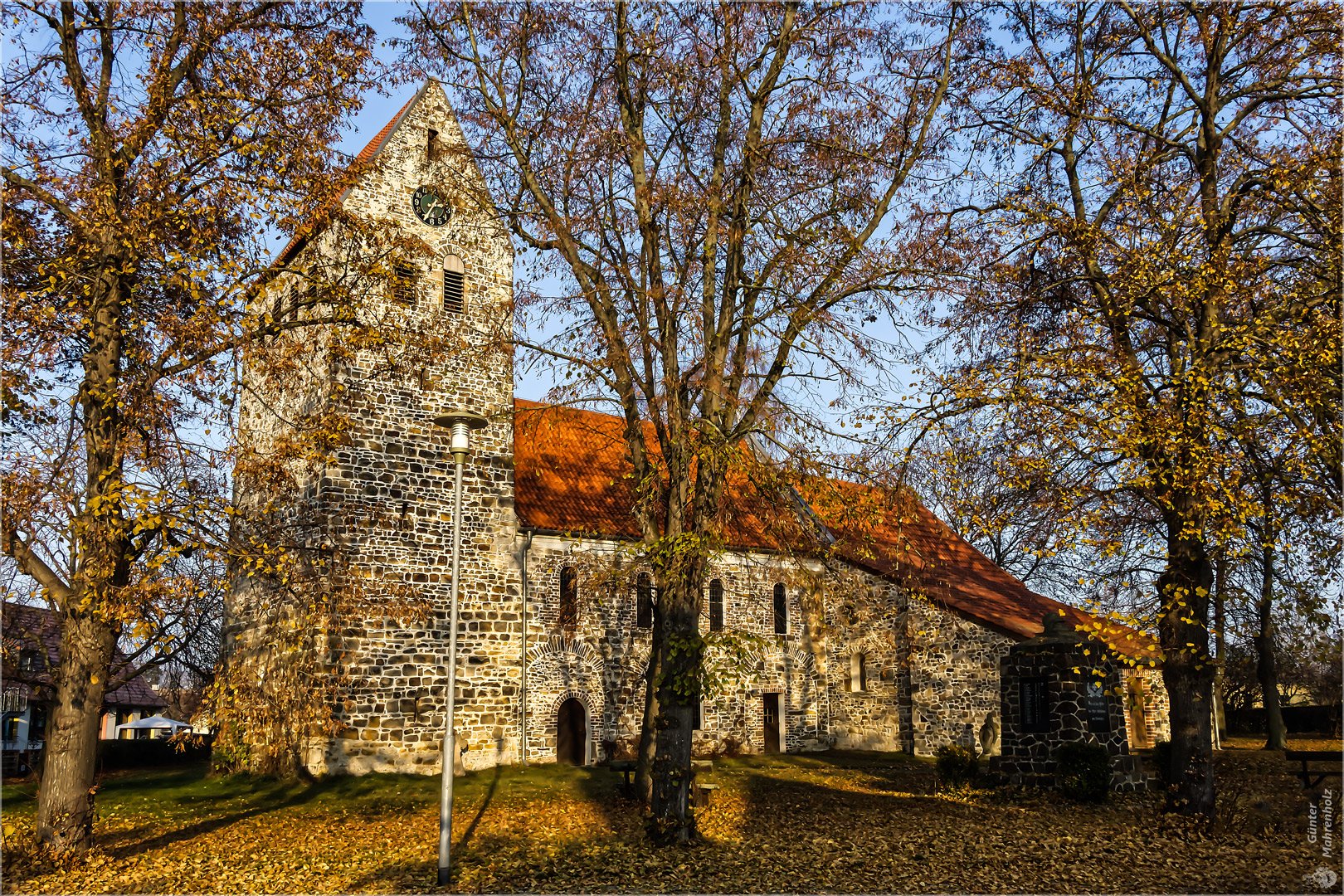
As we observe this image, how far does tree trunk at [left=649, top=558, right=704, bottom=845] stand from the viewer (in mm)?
11695

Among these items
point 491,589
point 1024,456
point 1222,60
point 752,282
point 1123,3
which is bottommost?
point 491,589

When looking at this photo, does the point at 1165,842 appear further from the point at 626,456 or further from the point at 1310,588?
the point at 626,456

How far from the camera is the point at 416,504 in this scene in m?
19.7

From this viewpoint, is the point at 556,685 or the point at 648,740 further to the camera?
the point at 556,685

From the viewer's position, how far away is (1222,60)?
13344 mm

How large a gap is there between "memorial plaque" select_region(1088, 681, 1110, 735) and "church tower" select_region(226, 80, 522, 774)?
10899 millimetres

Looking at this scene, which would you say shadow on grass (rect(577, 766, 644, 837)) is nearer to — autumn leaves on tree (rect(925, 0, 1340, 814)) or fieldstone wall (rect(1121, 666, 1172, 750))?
autumn leaves on tree (rect(925, 0, 1340, 814))

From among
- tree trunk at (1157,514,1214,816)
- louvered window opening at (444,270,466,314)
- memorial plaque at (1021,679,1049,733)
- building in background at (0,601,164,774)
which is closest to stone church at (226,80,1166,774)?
louvered window opening at (444,270,466,314)

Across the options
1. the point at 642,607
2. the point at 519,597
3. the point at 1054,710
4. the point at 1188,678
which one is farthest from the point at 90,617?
the point at 642,607

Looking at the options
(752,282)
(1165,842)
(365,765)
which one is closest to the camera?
(1165,842)

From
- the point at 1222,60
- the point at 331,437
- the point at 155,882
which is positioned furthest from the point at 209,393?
the point at 1222,60

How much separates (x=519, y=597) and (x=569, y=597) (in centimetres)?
162

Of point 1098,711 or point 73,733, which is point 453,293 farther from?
point 1098,711

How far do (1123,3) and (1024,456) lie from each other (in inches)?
268
